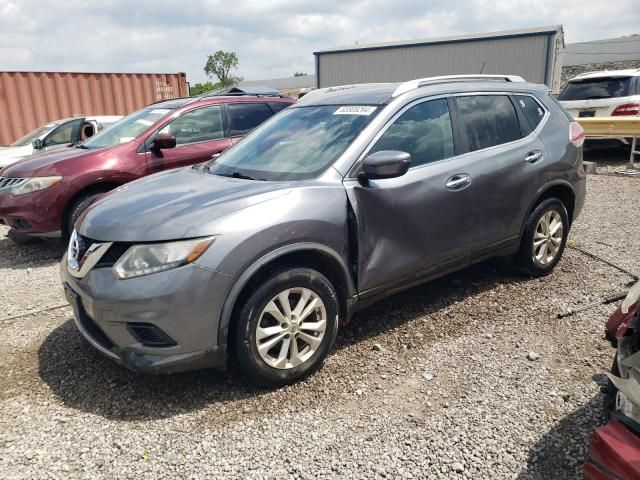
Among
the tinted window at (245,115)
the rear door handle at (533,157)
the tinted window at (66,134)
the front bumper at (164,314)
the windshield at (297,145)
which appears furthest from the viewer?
the tinted window at (66,134)

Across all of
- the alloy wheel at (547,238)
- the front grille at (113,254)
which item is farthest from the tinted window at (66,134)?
the alloy wheel at (547,238)

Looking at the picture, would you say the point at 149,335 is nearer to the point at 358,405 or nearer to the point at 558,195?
the point at 358,405

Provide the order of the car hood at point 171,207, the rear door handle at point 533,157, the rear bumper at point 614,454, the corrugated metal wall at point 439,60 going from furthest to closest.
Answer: the corrugated metal wall at point 439,60 < the rear door handle at point 533,157 < the car hood at point 171,207 < the rear bumper at point 614,454

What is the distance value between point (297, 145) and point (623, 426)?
2549 millimetres

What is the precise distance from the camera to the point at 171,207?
294 centimetres

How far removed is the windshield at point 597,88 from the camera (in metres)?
10.0

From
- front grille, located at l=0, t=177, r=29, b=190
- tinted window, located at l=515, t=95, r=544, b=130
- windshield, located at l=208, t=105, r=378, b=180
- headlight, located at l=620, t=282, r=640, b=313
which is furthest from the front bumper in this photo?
front grille, located at l=0, t=177, r=29, b=190

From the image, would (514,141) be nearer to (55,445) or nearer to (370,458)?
(370,458)

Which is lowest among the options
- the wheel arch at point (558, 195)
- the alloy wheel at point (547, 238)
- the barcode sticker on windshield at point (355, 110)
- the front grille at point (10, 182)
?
the alloy wheel at point (547, 238)

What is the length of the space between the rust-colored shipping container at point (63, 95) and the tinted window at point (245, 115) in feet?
28.7

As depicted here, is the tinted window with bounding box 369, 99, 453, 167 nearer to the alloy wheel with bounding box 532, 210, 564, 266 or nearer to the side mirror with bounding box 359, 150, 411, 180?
the side mirror with bounding box 359, 150, 411, 180

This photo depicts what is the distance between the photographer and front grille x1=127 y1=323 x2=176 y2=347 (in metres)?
2.66

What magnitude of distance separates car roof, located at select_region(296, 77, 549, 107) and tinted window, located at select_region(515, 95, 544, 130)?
0.28 feet

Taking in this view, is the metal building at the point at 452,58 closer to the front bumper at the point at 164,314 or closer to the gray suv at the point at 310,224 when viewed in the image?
the gray suv at the point at 310,224
